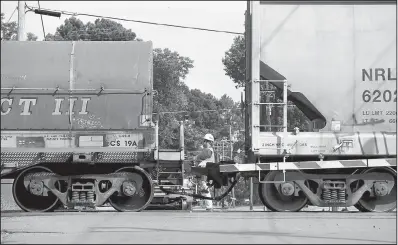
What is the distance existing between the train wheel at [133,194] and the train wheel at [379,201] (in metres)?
4.55

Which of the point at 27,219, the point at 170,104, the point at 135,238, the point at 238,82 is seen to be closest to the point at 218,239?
the point at 135,238

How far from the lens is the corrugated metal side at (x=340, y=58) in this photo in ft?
53.9

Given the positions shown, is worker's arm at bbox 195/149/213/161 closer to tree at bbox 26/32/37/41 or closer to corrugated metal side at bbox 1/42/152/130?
corrugated metal side at bbox 1/42/152/130

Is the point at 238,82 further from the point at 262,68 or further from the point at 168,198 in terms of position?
the point at 262,68

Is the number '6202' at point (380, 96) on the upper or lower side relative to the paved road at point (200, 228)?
upper

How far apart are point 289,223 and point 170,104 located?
3560cm

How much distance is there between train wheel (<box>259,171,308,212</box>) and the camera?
1672 cm

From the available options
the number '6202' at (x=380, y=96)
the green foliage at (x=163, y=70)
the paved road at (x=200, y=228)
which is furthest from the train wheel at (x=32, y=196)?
the green foliage at (x=163, y=70)

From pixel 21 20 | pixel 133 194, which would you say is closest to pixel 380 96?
pixel 133 194

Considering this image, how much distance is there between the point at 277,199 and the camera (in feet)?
55.4

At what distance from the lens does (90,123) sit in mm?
17047

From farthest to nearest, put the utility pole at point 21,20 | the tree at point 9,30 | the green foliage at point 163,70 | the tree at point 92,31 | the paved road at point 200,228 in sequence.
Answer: the green foliage at point 163,70 → the tree at point 92,31 → the tree at point 9,30 → the utility pole at point 21,20 → the paved road at point 200,228

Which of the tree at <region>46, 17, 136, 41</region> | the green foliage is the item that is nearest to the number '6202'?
the green foliage

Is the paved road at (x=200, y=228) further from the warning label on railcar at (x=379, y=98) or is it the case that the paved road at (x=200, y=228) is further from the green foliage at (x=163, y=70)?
the green foliage at (x=163, y=70)
